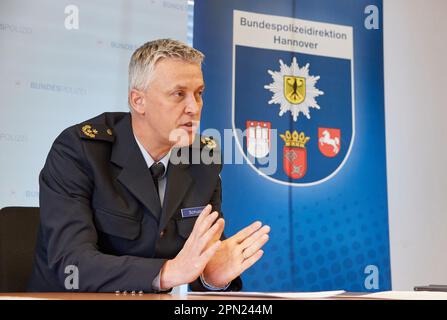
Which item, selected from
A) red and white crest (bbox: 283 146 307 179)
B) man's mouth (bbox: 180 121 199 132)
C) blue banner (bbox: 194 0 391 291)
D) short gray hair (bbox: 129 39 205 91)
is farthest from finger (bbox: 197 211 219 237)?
red and white crest (bbox: 283 146 307 179)

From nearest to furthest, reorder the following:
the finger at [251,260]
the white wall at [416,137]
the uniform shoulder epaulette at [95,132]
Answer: the finger at [251,260], the uniform shoulder epaulette at [95,132], the white wall at [416,137]

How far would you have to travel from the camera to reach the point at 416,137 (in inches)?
199

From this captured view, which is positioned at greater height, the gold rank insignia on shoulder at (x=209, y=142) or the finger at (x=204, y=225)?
the gold rank insignia on shoulder at (x=209, y=142)

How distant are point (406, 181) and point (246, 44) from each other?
5.78 ft

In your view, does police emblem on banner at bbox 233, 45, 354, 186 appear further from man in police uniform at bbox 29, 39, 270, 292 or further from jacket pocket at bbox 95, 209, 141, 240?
jacket pocket at bbox 95, 209, 141, 240

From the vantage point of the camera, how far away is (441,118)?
203 inches

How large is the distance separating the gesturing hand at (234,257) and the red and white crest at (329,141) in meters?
2.87

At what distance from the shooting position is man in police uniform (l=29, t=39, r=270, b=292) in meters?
1.55

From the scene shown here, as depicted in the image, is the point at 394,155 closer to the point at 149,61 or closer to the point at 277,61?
the point at 277,61

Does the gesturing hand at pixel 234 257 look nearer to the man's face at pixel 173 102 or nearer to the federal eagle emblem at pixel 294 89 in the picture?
the man's face at pixel 173 102

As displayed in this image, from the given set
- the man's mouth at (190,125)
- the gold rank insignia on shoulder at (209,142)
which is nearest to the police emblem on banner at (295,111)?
the gold rank insignia on shoulder at (209,142)

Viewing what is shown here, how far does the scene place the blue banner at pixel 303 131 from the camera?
4.36 metres

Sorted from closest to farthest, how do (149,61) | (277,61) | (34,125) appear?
1. (149,61)
2. (34,125)
3. (277,61)
